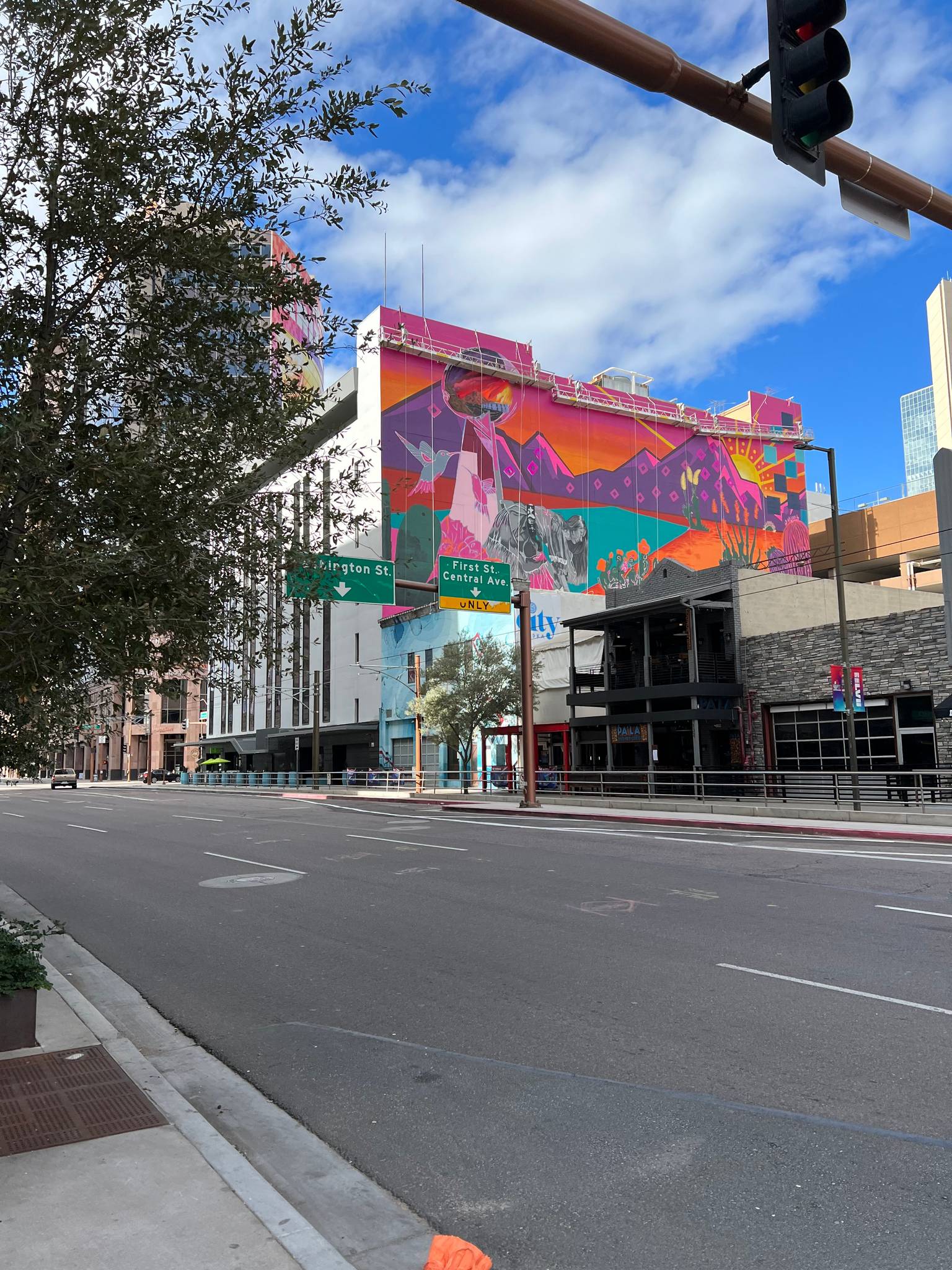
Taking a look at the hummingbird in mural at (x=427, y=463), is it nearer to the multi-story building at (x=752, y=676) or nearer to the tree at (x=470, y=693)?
the tree at (x=470, y=693)

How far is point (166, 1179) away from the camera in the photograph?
4.12 meters

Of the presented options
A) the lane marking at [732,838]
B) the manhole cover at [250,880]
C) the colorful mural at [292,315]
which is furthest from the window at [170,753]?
the colorful mural at [292,315]

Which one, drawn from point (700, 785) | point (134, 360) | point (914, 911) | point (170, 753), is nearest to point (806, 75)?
point (134, 360)

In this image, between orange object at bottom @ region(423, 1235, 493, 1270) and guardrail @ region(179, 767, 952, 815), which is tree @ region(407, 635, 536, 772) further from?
orange object at bottom @ region(423, 1235, 493, 1270)

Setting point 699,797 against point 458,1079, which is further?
point 699,797

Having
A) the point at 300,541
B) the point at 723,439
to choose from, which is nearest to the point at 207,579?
the point at 300,541

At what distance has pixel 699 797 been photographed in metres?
28.8

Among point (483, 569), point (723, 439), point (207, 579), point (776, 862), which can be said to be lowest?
point (776, 862)

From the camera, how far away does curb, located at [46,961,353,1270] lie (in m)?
3.52

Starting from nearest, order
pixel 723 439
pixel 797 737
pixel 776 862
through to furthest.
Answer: pixel 776 862, pixel 797 737, pixel 723 439

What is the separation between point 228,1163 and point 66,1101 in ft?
4.36

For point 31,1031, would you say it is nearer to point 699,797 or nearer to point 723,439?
point 699,797

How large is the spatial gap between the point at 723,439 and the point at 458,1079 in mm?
91533

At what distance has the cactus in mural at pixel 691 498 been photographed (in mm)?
87000
